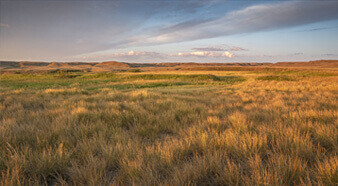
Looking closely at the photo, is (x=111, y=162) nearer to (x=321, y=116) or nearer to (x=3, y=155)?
(x=3, y=155)

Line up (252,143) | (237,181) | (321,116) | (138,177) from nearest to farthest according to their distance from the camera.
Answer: (237,181) → (138,177) → (252,143) → (321,116)

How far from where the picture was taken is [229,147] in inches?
108

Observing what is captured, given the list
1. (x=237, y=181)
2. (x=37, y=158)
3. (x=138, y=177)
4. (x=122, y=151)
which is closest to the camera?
(x=237, y=181)

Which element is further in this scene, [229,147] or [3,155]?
[229,147]

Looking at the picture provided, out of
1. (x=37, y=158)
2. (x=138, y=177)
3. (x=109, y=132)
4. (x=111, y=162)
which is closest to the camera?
(x=138, y=177)

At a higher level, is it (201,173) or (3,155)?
(3,155)

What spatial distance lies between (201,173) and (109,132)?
241 centimetres

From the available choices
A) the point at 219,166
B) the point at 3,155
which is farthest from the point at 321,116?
the point at 3,155

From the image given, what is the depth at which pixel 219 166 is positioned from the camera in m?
2.09

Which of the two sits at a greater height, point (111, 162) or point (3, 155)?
point (3, 155)

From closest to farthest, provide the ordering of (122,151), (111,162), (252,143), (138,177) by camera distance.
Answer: (138,177) → (111,162) → (122,151) → (252,143)

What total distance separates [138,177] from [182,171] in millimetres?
Answer: 553

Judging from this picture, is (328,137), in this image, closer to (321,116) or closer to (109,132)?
(321,116)

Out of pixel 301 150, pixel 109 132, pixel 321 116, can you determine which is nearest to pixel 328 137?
pixel 301 150
